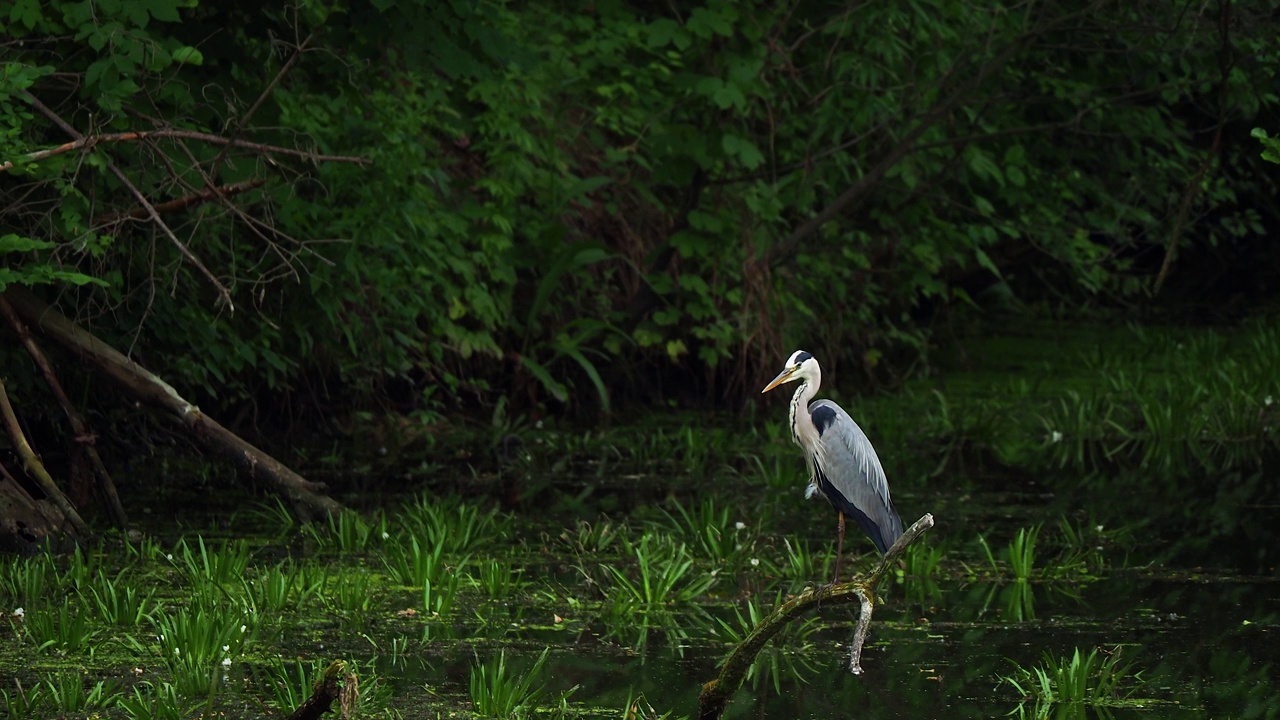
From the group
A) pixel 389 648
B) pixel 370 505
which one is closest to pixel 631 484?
pixel 370 505

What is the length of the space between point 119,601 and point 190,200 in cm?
163

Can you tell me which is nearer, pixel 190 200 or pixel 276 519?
pixel 190 200

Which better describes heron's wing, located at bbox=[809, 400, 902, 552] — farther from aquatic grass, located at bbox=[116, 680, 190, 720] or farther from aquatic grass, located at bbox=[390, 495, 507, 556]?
aquatic grass, located at bbox=[116, 680, 190, 720]

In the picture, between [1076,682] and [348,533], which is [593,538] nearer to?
[348,533]

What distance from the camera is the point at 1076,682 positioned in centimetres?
483

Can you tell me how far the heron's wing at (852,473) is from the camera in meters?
5.82

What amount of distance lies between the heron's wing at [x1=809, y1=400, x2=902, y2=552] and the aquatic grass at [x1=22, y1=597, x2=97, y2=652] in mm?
2383

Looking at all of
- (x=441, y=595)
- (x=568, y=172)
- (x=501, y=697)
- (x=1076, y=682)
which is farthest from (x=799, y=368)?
(x=568, y=172)

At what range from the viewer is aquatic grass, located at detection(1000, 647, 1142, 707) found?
15.8ft

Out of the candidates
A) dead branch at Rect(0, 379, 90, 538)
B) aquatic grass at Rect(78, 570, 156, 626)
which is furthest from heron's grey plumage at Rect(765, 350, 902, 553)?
dead branch at Rect(0, 379, 90, 538)

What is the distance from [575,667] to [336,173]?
3606mm

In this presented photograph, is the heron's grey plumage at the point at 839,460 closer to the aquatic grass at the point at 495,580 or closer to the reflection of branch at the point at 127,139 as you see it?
the aquatic grass at the point at 495,580

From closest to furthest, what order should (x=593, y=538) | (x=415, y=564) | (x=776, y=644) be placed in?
(x=776, y=644), (x=415, y=564), (x=593, y=538)

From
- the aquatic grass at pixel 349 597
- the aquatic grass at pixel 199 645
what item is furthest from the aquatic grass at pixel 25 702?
the aquatic grass at pixel 349 597
